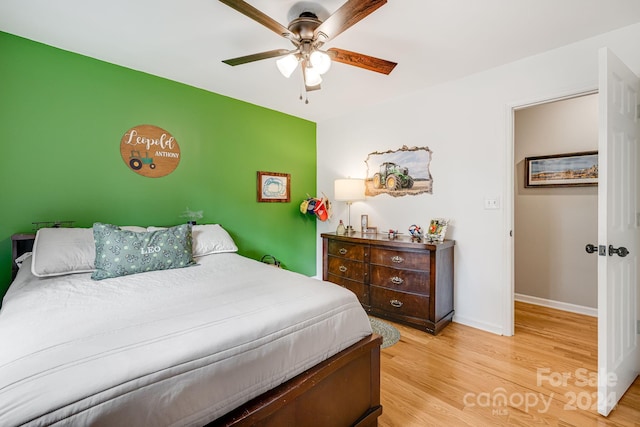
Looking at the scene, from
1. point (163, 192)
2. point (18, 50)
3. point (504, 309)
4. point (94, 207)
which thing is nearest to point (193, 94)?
point (163, 192)

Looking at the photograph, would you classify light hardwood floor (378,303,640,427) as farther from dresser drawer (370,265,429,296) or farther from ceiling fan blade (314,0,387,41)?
ceiling fan blade (314,0,387,41)

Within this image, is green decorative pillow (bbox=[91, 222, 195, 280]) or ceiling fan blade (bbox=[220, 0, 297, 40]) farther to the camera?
green decorative pillow (bbox=[91, 222, 195, 280])

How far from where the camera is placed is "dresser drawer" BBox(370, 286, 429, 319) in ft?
8.63

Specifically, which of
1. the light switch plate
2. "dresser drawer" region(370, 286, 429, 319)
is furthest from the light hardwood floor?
the light switch plate

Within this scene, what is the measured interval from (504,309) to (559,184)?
5.41 ft

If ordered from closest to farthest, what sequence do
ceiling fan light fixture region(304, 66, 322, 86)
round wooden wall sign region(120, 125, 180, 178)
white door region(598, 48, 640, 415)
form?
white door region(598, 48, 640, 415) < ceiling fan light fixture region(304, 66, 322, 86) < round wooden wall sign region(120, 125, 180, 178)

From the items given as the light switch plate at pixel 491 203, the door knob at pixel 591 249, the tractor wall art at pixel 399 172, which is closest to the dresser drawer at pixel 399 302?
the light switch plate at pixel 491 203

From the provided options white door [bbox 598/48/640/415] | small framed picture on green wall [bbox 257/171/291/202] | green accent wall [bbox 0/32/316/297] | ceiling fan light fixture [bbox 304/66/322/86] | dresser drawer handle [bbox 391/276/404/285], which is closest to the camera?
white door [bbox 598/48/640/415]

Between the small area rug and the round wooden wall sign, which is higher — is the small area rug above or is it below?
below

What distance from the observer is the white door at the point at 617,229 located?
1518 millimetres

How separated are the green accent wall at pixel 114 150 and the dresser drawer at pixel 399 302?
1382mm

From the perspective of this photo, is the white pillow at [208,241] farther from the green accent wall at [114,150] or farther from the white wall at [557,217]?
the white wall at [557,217]

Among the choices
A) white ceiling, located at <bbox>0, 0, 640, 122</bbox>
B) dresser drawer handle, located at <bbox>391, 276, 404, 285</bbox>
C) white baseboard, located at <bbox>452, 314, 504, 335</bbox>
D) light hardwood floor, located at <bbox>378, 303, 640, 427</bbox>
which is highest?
white ceiling, located at <bbox>0, 0, 640, 122</bbox>

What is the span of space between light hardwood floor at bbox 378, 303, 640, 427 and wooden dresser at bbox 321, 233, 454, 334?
0.18 meters
